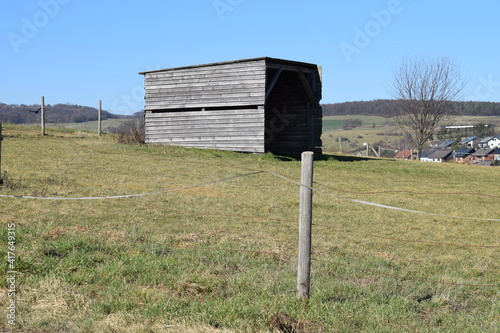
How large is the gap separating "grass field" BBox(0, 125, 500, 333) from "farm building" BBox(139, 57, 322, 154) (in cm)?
661

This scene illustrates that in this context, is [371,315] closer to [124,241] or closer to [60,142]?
[124,241]

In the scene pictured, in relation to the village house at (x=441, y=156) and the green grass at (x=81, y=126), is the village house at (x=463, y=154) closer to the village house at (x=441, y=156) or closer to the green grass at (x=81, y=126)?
the village house at (x=441, y=156)

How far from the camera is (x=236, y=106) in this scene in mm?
23719

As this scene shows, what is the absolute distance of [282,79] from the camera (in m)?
27.0

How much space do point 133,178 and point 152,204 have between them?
3688mm

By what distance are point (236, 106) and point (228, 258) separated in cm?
1692

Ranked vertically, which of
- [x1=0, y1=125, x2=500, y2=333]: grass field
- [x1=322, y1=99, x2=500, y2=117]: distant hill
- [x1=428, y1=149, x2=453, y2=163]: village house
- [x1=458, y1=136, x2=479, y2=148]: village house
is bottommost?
[x1=428, y1=149, x2=453, y2=163]: village house

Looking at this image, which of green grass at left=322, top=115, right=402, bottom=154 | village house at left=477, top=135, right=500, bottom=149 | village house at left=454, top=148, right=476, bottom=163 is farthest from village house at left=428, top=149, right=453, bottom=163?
village house at left=477, top=135, right=500, bottom=149

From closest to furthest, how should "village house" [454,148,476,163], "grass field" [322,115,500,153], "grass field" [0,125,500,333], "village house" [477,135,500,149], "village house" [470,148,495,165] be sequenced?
1. "grass field" [0,125,500,333]
2. "village house" [454,148,476,163]
3. "village house" [470,148,495,165]
4. "village house" [477,135,500,149]
5. "grass field" [322,115,500,153]

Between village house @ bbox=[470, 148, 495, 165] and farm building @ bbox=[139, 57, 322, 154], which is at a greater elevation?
farm building @ bbox=[139, 57, 322, 154]

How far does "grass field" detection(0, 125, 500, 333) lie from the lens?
16.3 feet

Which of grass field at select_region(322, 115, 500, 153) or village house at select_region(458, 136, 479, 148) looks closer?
village house at select_region(458, 136, 479, 148)

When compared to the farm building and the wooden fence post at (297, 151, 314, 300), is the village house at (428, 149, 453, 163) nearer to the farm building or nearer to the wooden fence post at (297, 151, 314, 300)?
the farm building

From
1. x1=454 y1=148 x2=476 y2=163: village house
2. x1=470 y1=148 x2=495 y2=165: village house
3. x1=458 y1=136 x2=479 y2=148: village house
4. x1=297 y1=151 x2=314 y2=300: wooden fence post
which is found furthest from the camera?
x1=458 y1=136 x2=479 y2=148: village house
